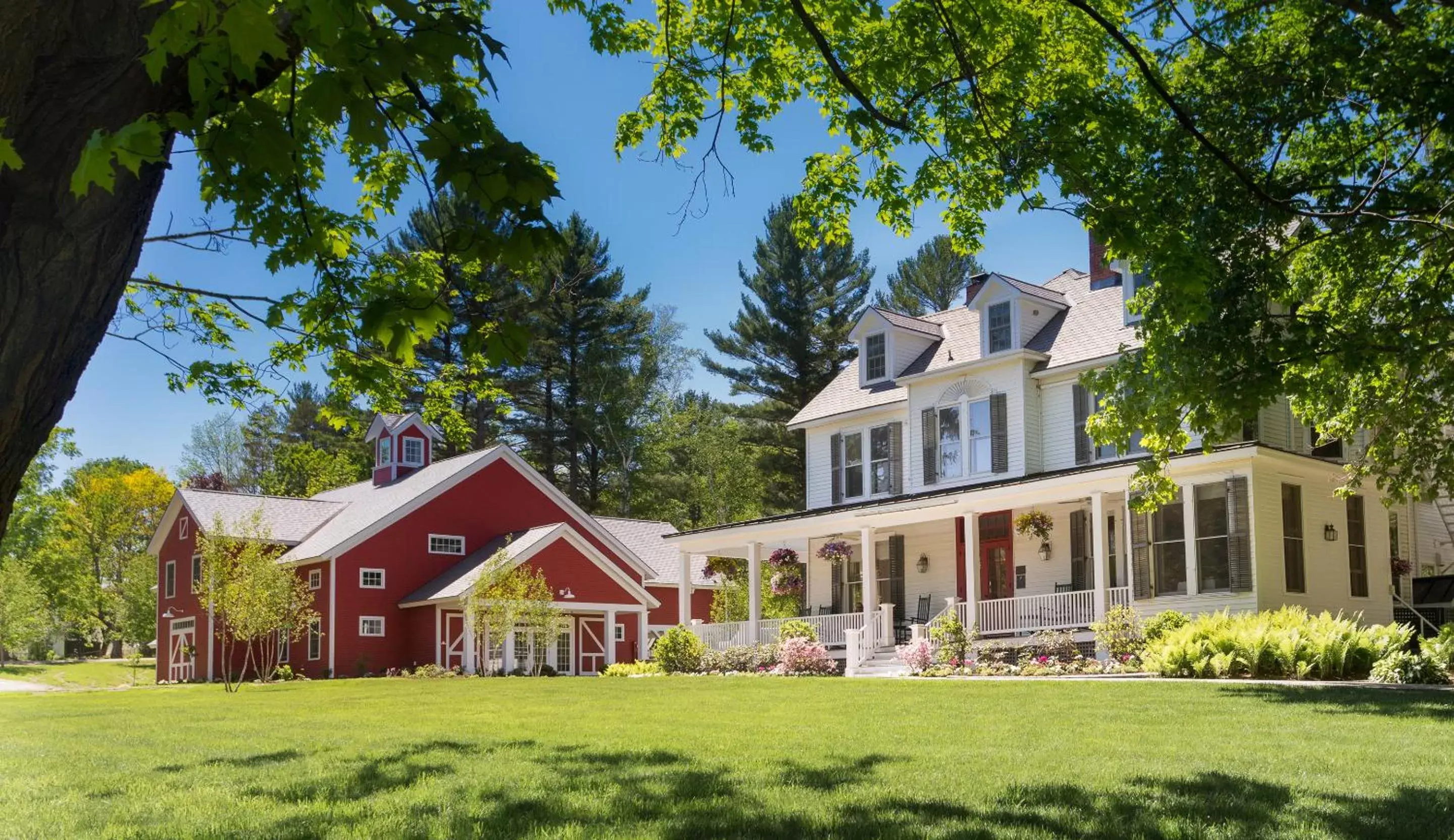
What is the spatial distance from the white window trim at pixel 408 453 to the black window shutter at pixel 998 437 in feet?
72.3

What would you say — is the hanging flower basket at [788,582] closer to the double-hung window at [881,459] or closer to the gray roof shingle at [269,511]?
the double-hung window at [881,459]

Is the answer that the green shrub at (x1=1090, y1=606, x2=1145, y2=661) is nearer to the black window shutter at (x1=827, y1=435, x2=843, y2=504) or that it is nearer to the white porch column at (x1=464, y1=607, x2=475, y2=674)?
the black window shutter at (x1=827, y1=435, x2=843, y2=504)

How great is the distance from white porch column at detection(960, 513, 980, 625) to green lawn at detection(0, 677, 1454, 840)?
7786 mm

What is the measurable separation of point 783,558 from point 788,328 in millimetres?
21862

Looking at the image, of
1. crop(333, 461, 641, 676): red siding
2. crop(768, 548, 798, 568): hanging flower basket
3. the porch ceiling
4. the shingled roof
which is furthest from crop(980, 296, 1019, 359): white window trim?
crop(333, 461, 641, 676): red siding

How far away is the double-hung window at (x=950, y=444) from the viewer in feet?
84.4

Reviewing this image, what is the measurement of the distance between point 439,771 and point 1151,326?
24.7ft

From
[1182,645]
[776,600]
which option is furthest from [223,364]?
[776,600]

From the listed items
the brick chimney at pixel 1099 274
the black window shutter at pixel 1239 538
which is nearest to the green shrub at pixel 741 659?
the black window shutter at pixel 1239 538

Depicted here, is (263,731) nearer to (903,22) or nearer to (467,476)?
(903,22)

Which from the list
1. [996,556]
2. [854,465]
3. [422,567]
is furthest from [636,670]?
[422,567]

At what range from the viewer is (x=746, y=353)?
165 feet

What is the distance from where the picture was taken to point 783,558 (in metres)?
28.6

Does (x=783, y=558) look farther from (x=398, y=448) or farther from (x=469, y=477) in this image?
(x=398, y=448)
